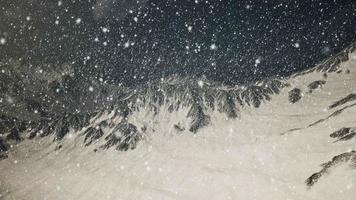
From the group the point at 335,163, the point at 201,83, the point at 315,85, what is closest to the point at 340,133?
the point at 335,163

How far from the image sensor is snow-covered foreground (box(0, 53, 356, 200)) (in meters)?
55.4

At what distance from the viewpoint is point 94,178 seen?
3051 inches

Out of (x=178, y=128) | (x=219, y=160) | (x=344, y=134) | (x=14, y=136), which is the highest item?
(x=344, y=134)

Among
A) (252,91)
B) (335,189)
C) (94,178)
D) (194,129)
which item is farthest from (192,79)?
(335,189)

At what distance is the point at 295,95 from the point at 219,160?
1920 inches

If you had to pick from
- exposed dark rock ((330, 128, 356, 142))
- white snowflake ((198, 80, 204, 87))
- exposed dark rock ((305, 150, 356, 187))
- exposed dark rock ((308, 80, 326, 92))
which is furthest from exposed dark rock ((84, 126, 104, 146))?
exposed dark rock ((305, 150, 356, 187))

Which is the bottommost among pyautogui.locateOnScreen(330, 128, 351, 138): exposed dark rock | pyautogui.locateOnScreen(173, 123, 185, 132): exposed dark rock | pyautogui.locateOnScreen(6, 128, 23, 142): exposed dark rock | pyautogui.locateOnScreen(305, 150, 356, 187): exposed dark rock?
pyautogui.locateOnScreen(6, 128, 23, 142): exposed dark rock

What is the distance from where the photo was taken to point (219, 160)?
242 ft

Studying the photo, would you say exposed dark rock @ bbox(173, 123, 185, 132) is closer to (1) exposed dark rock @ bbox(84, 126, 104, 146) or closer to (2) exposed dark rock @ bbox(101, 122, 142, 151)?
(2) exposed dark rock @ bbox(101, 122, 142, 151)

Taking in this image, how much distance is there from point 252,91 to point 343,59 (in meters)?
32.4

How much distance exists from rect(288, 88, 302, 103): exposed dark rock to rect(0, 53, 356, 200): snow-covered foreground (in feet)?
4.46

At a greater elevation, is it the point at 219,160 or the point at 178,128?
the point at 219,160

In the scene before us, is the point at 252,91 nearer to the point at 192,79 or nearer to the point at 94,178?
the point at 192,79

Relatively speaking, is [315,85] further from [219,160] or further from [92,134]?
[92,134]
